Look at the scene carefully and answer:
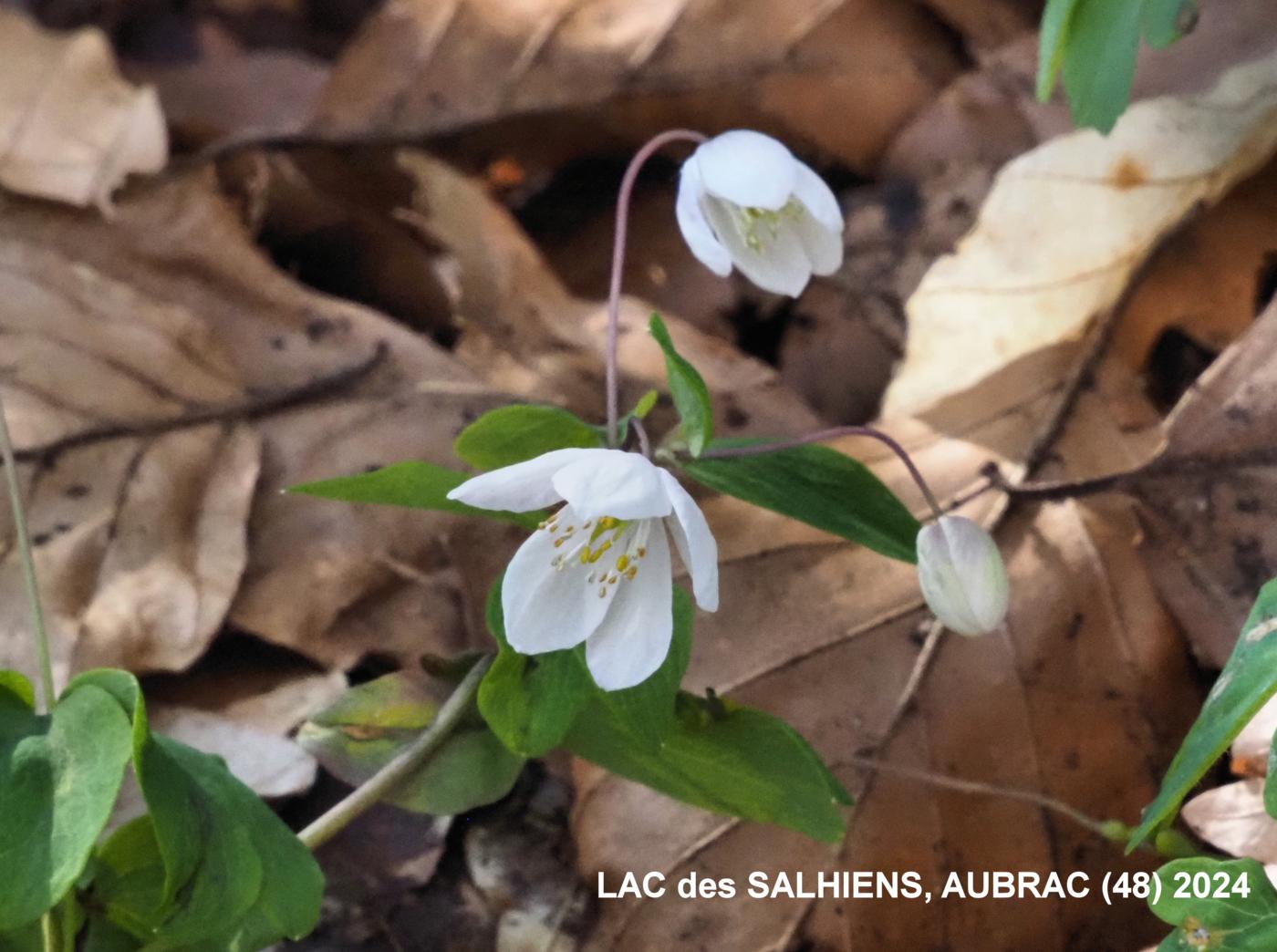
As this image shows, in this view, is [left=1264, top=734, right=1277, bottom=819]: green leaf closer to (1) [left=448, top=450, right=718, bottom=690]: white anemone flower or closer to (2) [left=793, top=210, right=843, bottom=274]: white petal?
(1) [left=448, top=450, right=718, bottom=690]: white anemone flower

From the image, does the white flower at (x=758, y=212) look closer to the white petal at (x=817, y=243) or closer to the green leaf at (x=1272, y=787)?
the white petal at (x=817, y=243)

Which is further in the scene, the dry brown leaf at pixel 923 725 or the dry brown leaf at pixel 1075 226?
the dry brown leaf at pixel 1075 226

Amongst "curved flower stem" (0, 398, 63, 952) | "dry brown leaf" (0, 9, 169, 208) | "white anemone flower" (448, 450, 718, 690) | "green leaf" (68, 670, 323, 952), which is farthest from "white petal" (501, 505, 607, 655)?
"dry brown leaf" (0, 9, 169, 208)

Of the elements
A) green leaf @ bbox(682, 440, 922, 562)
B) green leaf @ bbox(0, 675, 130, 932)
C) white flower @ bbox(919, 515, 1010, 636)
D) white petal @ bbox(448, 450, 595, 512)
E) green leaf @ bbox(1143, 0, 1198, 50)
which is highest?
green leaf @ bbox(1143, 0, 1198, 50)

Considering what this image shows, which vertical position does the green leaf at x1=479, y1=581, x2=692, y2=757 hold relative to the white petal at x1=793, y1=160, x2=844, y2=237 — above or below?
below

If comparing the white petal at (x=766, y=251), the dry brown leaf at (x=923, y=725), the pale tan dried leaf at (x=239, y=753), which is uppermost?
the white petal at (x=766, y=251)

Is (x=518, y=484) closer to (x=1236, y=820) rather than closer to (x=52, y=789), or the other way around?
(x=52, y=789)

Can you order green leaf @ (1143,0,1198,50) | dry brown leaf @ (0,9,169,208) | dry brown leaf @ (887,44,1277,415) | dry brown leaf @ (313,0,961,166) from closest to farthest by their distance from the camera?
1. green leaf @ (1143,0,1198,50)
2. dry brown leaf @ (887,44,1277,415)
3. dry brown leaf @ (0,9,169,208)
4. dry brown leaf @ (313,0,961,166)

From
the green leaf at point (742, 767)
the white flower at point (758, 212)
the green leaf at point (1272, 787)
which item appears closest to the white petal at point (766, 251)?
the white flower at point (758, 212)
